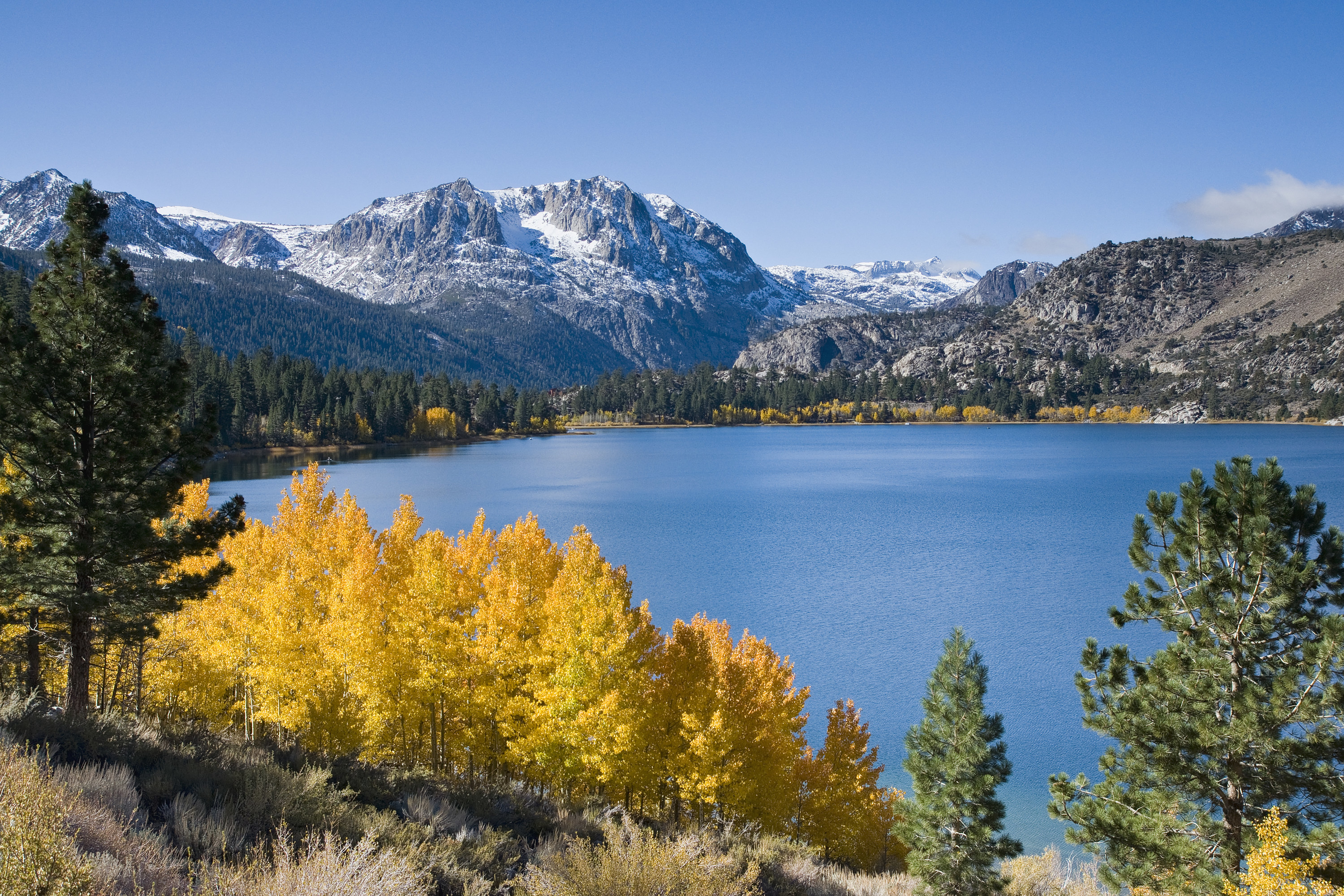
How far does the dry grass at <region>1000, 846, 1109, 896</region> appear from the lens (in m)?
17.2

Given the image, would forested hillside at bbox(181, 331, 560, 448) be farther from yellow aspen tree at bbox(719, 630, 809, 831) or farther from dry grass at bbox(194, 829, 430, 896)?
dry grass at bbox(194, 829, 430, 896)

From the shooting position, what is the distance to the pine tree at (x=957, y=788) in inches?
674

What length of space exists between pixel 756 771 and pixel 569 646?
20.7ft

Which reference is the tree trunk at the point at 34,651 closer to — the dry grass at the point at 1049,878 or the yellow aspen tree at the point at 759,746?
the yellow aspen tree at the point at 759,746

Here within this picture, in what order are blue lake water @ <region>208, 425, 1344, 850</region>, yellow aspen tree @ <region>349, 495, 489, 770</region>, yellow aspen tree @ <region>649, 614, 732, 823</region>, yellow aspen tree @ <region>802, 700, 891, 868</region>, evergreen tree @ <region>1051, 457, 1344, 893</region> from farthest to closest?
blue lake water @ <region>208, 425, 1344, 850</region>
yellow aspen tree @ <region>802, 700, 891, 868</region>
yellow aspen tree @ <region>349, 495, 489, 770</region>
yellow aspen tree @ <region>649, 614, 732, 823</region>
evergreen tree @ <region>1051, 457, 1344, 893</region>

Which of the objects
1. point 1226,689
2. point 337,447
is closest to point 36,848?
point 1226,689

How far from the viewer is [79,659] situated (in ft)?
52.3

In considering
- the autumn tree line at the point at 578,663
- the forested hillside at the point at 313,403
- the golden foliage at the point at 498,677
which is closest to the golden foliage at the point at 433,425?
the forested hillside at the point at 313,403

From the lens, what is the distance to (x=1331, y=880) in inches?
465

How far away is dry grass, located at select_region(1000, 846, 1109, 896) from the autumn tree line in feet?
2.91

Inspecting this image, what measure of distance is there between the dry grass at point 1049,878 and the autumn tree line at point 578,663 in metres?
0.89

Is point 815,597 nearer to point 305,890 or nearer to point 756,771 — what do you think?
point 756,771

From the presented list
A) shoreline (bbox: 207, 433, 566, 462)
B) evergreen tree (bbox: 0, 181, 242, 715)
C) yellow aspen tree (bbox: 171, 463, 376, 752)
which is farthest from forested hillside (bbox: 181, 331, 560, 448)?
evergreen tree (bbox: 0, 181, 242, 715)

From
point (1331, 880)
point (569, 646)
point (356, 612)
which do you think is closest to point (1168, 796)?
point (1331, 880)
